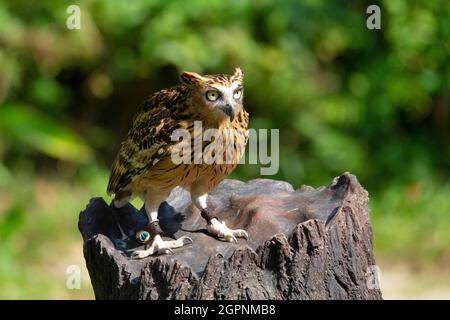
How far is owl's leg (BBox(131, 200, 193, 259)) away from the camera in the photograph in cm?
423

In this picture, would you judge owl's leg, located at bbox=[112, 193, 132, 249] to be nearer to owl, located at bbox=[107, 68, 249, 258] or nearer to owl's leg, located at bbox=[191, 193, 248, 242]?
owl, located at bbox=[107, 68, 249, 258]

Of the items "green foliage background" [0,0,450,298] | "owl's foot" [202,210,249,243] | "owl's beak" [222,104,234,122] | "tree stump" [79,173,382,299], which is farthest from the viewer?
"green foliage background" [0,0,450,298]

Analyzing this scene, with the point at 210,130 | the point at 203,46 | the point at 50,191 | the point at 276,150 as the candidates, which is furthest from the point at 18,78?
the point at 210,130

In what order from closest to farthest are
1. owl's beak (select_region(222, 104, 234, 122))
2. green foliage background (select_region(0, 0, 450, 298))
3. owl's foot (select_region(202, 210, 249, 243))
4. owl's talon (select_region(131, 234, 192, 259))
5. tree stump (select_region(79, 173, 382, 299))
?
tree stump (select_region(79, 173, 382, 299)), owl's beak (select_region(222, 104, 234, 122)), owl's talon (select_region(131, 234, 192, 259)), owl's foot (select_region(202, 210, 249, 243)), green foliage background (select_region(0, 0, 450, 298))

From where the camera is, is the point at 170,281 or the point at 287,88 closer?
the point at 170,281

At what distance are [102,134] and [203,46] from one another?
1.59 m

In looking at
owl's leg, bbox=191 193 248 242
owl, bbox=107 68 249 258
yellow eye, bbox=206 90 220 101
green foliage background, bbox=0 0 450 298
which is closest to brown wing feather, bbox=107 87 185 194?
owl, bbox=107 68 249 258

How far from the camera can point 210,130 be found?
423cm

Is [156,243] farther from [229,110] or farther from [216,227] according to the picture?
[229,110]

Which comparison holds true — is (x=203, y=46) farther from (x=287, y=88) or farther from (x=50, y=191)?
(x=50, y=191)

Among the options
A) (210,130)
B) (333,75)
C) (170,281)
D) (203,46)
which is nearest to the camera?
(170,281)

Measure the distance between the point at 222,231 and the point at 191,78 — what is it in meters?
0.75

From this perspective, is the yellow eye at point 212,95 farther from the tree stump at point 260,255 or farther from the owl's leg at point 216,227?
the tree stump at point 260,255

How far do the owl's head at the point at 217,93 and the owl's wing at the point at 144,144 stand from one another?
0.19 meters
